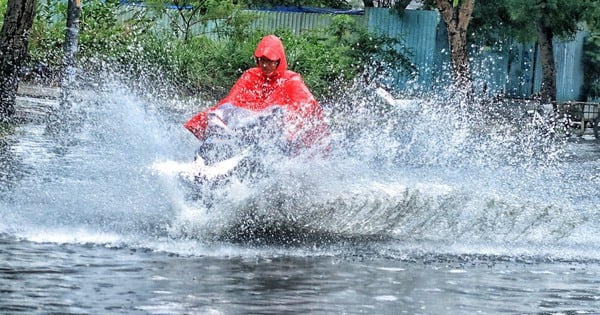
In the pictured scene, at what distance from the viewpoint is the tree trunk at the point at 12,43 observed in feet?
62.1

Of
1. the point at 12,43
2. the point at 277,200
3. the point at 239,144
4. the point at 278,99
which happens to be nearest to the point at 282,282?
the point at 277,200

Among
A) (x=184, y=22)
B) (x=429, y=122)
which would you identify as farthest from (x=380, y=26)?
(x=429, y=122)

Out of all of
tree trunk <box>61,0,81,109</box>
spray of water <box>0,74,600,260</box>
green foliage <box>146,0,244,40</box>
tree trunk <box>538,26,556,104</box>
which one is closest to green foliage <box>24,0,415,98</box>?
Result: green foliage <box>146,0,244,40</box>

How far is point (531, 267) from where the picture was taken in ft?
32.4

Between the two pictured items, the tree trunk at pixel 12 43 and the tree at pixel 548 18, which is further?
the tree at pixel 548 18

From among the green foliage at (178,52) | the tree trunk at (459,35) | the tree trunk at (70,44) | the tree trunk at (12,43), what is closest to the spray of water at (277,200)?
the tree trunk at (12,43)

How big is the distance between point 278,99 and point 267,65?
0.32 metres

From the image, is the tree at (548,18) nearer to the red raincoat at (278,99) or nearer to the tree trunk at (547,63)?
the tree trunk at (547,63)

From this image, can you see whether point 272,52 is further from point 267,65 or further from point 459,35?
point 459,35

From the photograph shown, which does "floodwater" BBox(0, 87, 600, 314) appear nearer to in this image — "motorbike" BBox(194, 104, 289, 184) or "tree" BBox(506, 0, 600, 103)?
"motorbike" BBox(194, 104, 289, 184)

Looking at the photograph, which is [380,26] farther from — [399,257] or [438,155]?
[399,257]

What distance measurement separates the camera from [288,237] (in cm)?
1081

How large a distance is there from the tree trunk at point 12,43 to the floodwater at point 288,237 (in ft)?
10.2

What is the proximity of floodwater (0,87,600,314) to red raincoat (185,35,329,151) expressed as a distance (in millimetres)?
267
